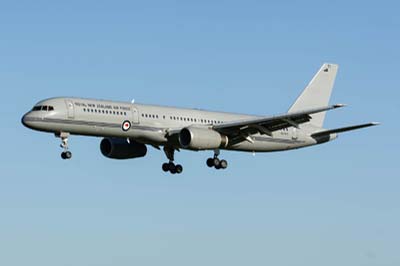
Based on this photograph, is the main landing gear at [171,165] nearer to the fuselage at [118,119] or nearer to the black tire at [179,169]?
the black tire at [179,169]

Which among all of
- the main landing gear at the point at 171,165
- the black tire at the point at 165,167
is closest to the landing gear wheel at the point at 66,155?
the main landing gear at the point at 171,165

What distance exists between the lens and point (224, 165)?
3374 inches

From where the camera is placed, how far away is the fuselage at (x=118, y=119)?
253 feet

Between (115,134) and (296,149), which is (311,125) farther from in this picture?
(115,134)

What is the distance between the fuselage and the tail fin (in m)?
8.73

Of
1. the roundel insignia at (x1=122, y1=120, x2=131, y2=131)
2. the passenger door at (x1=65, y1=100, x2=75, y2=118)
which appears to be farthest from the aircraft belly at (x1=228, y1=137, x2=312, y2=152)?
the passenger door at (x1=65, y1=100, x2=75, y2=118)

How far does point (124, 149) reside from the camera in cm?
8712

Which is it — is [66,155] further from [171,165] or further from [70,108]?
[171,165]

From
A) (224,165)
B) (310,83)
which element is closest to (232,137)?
(224,165)

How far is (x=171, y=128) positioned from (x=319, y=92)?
1923 cm

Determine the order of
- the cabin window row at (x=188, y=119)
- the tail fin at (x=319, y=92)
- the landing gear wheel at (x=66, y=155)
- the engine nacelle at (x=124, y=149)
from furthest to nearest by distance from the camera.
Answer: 1. the tail fin at (x=319, y=92)
2. the engine nacelle at (x=124, y=149)
3. the cabin window row at (x=188, y=119)
4. the landing gear wheel at (x=66, y=155)

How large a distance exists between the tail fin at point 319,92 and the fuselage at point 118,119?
344 inches

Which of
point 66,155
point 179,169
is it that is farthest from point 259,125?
point 66,155

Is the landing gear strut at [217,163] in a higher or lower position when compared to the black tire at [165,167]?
lower
